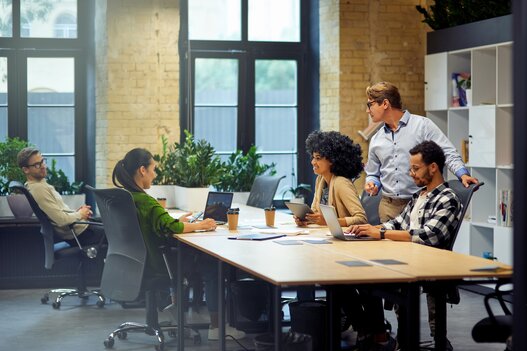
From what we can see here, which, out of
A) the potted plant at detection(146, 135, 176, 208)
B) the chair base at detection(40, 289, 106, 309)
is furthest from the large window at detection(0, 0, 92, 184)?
the chair base at detection(40, 289, 106, 309)

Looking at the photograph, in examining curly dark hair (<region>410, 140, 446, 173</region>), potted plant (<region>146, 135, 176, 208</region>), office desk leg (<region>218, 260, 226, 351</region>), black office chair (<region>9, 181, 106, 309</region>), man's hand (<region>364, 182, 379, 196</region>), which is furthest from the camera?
potted plant (<region>146, 135, 176, 208</region>)

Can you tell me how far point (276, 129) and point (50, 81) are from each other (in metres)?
2.62

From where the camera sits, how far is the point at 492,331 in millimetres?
4191

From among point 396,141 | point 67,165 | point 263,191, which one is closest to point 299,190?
point 263,191

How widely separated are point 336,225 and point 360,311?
571mm

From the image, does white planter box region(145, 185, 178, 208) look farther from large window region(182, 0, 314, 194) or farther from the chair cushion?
the chair cushion

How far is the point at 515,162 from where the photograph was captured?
2.38m

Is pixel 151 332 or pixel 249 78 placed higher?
pixel 249 78

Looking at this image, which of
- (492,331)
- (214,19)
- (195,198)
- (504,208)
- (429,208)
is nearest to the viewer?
(492,331)

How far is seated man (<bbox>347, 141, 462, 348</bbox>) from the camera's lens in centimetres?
524

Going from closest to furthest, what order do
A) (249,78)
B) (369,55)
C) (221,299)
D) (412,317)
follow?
(412,317) < (221,299) < (369,55) < (249,78)

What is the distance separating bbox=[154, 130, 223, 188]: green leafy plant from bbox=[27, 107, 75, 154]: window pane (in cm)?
181

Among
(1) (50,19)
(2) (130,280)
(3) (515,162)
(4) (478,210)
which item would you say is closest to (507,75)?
(4) (478,210)

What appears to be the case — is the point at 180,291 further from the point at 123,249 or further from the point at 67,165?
the point at 67,165
